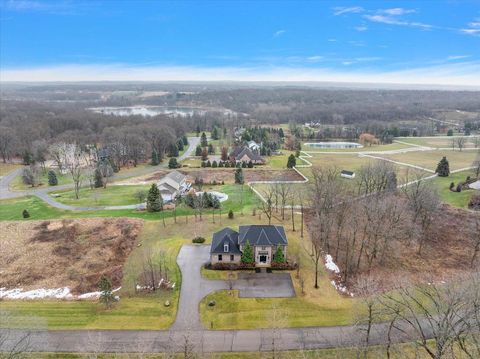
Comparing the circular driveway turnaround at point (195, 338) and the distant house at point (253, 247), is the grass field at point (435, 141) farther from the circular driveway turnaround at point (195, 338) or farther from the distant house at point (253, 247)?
the circular driveway turnaround at point (195, 338)

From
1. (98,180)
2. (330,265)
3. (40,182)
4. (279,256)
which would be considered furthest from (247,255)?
(40,182)

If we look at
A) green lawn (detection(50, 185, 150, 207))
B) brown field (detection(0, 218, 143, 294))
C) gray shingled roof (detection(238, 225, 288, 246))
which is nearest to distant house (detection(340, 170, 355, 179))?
gray shingled roof (detection(238, 225, 288, 246))

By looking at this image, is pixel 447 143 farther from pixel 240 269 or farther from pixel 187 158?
pixel 240 269

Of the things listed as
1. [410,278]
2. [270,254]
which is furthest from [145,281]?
[410,278]

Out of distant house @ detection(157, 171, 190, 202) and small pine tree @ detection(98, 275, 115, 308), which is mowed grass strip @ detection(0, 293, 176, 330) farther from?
distant house @ detection(157, 171, 190, 202)

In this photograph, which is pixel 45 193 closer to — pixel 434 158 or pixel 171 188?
pixel 171 188
